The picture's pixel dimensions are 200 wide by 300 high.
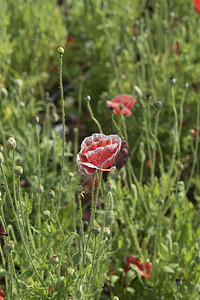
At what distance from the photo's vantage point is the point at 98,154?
1.03 metres

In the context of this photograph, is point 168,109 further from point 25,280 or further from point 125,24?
point 25,280

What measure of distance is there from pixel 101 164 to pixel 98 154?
0.10 ft

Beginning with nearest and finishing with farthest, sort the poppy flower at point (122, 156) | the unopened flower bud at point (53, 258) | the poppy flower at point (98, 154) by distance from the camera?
1. the poppy flower at point (98, 154)
2. the unopened flower bud at point (53, 258)
3. the poppy flower at point (122, 156)

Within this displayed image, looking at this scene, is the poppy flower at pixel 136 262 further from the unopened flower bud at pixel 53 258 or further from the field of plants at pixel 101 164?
the unopened flower bud at pixel 53 258

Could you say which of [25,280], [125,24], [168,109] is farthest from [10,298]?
[125,24]

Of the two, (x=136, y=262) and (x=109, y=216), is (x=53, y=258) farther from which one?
(x=136, y=262)

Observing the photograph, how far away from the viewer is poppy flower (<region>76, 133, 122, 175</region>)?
1.00 m

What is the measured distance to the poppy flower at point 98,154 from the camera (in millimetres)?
1001

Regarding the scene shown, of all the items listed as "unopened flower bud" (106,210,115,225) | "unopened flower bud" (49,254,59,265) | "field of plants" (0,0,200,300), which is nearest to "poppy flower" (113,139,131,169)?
"field of plants" (0,0,200,300)

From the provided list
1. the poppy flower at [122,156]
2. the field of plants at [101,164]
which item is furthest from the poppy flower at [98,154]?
the poppy flower at [122,156]

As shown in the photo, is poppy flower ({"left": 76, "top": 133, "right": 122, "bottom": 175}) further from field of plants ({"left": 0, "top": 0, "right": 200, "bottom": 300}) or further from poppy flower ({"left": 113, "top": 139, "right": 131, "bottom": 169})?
poppy flower ({"left": 113, "top": 139, "right": 131, "bottom": 169})

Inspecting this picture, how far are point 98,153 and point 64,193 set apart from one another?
77cm

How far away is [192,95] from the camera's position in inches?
97.0

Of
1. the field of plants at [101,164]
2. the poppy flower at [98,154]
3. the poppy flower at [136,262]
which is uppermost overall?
the poppy flower at [98,154]
